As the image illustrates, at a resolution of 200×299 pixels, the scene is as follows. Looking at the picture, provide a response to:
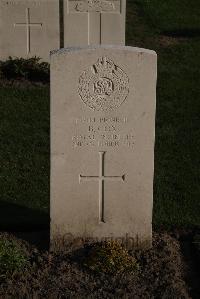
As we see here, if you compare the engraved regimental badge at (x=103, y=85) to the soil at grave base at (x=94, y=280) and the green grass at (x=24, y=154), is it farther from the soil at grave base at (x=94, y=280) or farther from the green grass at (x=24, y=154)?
the green grass at (x=24, y=154)

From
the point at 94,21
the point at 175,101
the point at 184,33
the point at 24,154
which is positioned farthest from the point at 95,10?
the point at 24,154

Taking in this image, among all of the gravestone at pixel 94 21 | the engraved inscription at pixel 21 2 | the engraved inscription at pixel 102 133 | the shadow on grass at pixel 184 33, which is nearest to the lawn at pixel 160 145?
the shadow on grass at pixel 184 33

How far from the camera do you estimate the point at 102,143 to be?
21.3 ft

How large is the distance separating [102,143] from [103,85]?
1.79 feet

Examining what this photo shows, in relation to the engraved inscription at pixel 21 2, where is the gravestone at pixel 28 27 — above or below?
below

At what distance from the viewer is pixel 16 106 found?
10.9m

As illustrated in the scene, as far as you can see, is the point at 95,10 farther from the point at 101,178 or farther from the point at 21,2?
the point at 101,178

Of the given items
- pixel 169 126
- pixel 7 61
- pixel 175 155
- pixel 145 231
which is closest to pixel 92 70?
pixel 145 231

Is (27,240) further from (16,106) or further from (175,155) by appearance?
(16,106)

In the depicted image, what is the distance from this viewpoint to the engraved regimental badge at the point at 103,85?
627 centimetres

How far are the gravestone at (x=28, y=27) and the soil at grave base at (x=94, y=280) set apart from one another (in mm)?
6426

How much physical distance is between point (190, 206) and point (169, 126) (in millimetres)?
2678

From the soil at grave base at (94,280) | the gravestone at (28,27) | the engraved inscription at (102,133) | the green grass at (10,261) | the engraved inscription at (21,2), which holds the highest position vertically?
the engraved inscription at (21,2)

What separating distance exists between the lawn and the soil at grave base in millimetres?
840
